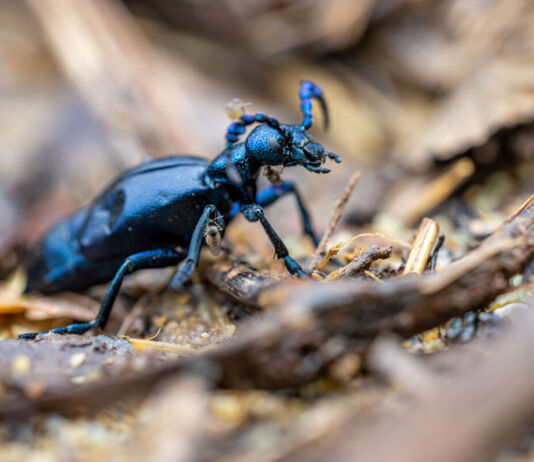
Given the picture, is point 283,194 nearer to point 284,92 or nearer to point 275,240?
point 275,240

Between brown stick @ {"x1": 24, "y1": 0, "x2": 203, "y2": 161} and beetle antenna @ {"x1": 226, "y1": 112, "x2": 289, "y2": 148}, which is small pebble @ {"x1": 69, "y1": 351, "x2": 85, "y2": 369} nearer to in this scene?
beetle antenna @ {"x1": 226, "y1": 112, "x2": 289, "y2": 148}

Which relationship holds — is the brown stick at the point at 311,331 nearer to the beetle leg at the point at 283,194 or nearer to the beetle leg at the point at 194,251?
the beetle leg at the point at 194,251

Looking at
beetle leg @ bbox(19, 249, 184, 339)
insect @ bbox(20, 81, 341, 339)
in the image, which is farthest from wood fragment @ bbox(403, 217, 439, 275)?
beetle leg @ bbox(19, 249, 184, 339)

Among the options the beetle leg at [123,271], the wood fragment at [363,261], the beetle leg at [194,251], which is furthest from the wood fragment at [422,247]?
the beetle leg at [123,271]

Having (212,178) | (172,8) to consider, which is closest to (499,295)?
(212,178)

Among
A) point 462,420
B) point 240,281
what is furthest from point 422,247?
point 462,420

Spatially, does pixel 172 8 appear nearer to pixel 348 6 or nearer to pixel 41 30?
pixel 41 30
